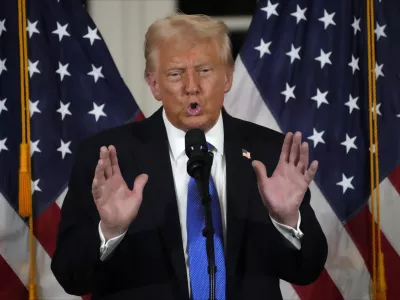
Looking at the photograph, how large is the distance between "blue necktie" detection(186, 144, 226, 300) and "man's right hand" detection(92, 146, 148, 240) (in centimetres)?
22

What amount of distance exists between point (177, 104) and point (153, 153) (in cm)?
16

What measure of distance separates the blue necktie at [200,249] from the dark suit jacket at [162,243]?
3 cm

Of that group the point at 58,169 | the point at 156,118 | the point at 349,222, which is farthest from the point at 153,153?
the point at 349,222

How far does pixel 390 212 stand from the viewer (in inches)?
107

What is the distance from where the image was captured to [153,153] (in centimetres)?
200

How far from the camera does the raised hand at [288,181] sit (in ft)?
5.75

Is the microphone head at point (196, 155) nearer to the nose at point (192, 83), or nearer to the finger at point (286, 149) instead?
the finger at point (286, 149)

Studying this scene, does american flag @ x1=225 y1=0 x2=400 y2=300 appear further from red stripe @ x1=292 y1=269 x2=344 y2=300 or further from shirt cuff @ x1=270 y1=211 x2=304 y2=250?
shirt cuff @ x1=270 y1=211 x2=304 y2=250

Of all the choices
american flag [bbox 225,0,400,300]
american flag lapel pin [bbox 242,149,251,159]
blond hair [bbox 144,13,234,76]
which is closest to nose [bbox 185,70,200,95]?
blond hair [bbox 144,13,234,76]

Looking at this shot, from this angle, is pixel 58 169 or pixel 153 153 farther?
pixel 58 169

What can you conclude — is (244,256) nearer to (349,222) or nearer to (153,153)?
(153,153)

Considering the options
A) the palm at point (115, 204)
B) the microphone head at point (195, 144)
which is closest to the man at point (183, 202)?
the palm at point (115, 204)

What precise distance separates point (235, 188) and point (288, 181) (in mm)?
223

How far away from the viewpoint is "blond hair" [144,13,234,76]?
200 centimetres
